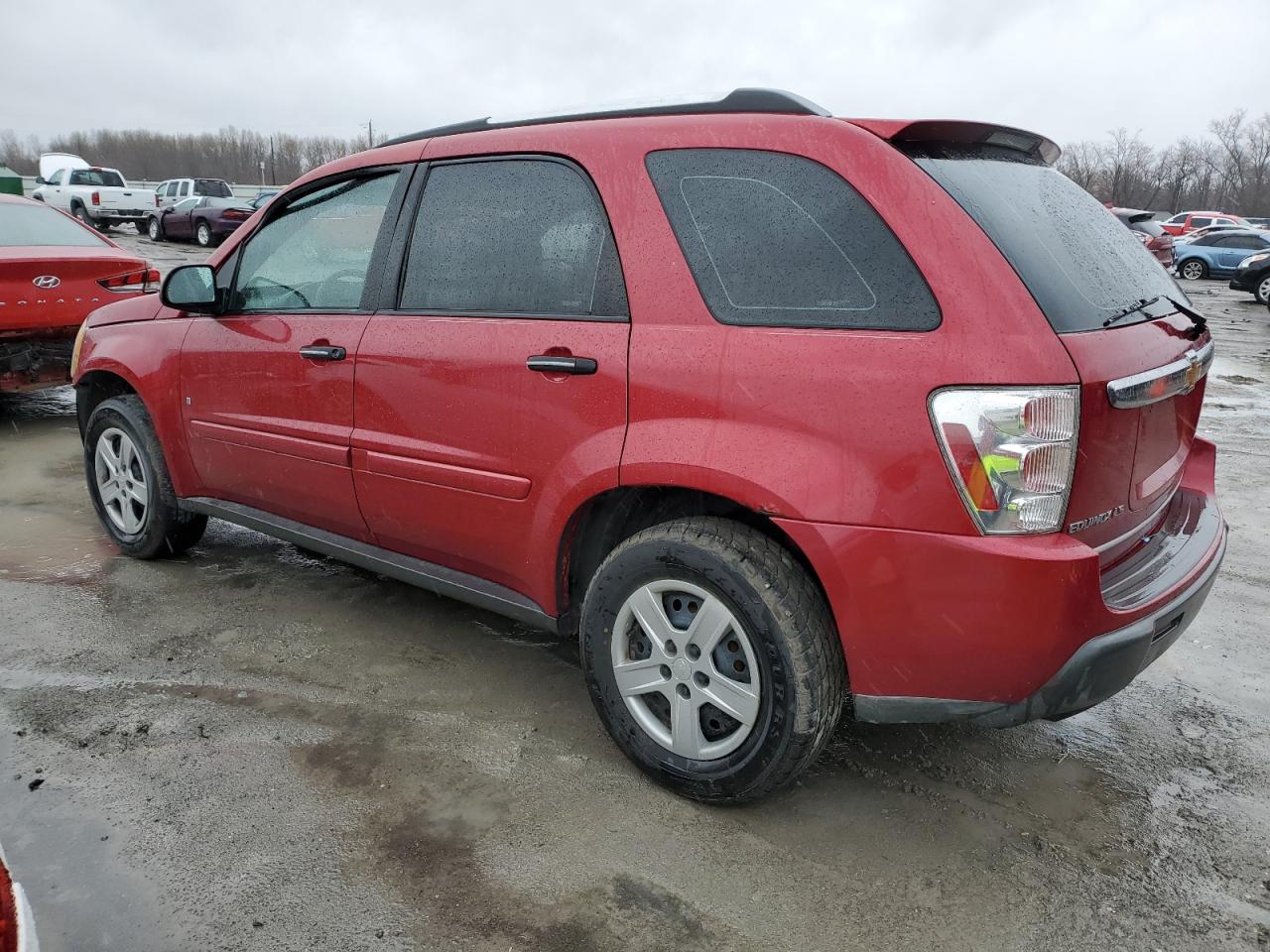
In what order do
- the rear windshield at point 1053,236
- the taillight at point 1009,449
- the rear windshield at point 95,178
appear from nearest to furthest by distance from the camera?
the taillight at point 1009,449, the rear windshield at point 1053,236, the rear windshield at point 95,178

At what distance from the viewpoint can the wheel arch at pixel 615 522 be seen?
256cm

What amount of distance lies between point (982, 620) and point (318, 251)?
2670 mm

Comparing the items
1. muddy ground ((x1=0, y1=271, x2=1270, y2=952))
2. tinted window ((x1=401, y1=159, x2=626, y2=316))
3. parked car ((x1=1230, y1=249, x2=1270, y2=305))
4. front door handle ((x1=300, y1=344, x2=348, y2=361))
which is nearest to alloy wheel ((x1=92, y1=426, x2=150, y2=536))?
muddy ground ((x1=0, y1=271, x2=1270, y2=952))

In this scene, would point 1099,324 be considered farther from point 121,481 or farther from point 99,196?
point 99,196

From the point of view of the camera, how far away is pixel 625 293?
8.52 ft

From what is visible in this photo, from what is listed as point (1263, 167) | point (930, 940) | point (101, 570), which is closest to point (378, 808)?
point (930, 940)

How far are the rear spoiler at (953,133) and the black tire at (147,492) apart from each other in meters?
3.28


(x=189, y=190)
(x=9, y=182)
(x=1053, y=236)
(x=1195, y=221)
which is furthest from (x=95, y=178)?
(x=1195, y=221)

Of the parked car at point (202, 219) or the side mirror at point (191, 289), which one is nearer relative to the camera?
the side mirror at point (191, 289)

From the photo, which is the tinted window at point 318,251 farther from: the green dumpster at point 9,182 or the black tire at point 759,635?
the green dumpster at point 9,182

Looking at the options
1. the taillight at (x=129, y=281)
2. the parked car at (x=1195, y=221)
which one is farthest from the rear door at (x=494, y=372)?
the parked car at (x=1195, y=221)

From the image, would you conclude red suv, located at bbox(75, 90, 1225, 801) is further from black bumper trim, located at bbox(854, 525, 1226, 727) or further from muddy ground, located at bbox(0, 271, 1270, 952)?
muddy ground, located at bbox(0, 271, 1270, 952)

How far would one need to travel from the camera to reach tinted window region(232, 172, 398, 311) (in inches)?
132

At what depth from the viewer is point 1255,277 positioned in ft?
63.0
